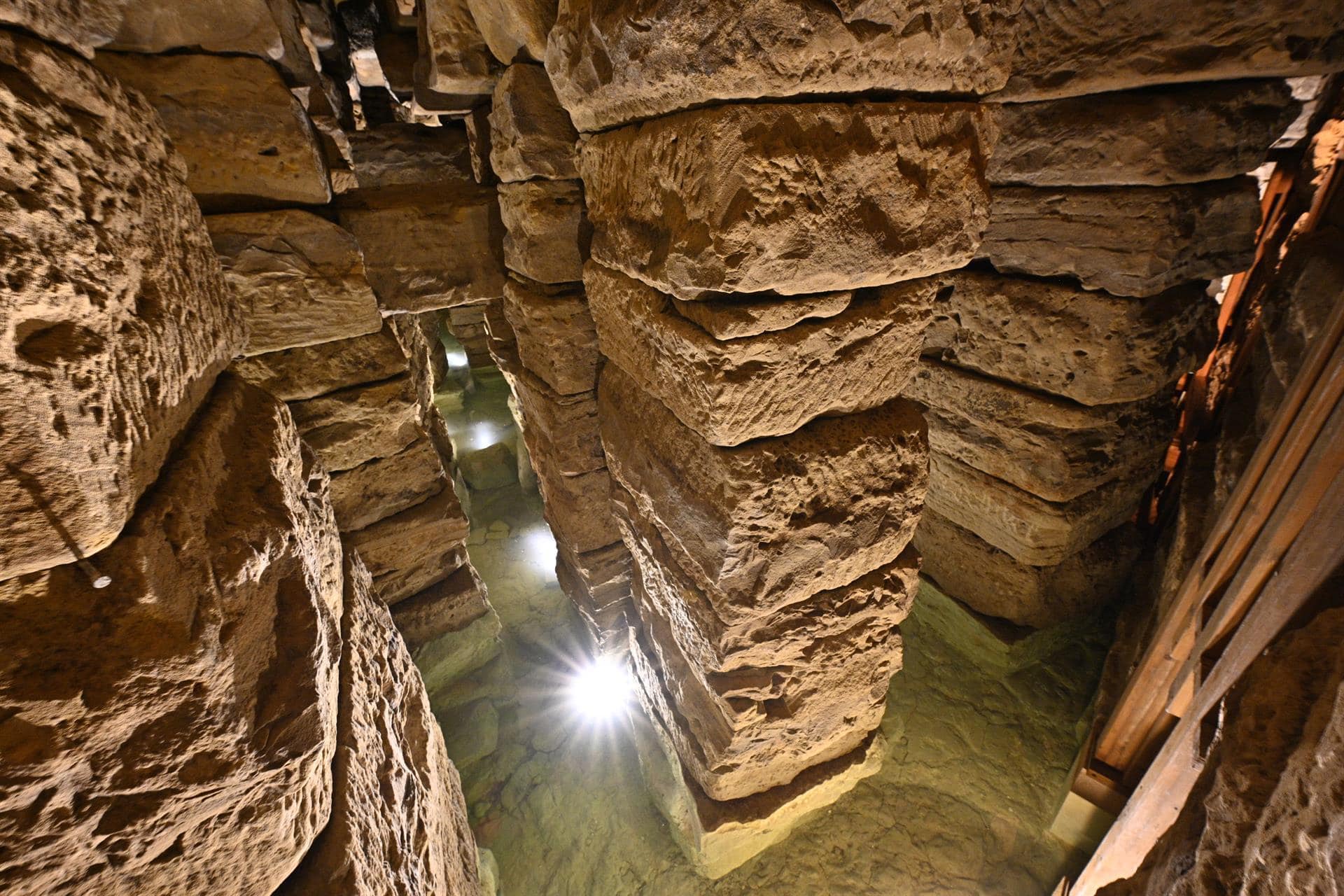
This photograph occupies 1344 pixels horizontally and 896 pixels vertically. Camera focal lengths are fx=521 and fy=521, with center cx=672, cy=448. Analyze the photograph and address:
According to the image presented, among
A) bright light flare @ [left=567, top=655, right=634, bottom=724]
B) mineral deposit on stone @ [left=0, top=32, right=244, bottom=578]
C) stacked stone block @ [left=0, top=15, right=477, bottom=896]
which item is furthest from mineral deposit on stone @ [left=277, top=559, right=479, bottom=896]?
bright light flare @ [left=567, top=655, right=634, bottom=724]

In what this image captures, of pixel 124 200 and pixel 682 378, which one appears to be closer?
pixel 124 200

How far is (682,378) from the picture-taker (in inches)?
50.9

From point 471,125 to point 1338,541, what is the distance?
303 cm

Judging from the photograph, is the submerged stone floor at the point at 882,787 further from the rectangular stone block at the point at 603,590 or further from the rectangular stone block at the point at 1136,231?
the rectangular stone block at the point at 1136,231

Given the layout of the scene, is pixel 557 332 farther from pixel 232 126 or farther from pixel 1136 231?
pixel 1136 231

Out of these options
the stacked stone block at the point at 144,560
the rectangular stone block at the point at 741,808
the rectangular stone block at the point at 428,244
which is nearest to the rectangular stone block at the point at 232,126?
the stacked stone block at the point at 144,560

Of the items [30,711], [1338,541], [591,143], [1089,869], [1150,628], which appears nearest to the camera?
[30,711]

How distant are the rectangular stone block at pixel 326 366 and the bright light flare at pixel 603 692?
6.82 feet

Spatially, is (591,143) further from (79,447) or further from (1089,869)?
(1089,869)

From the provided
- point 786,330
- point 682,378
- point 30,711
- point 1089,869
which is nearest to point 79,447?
point 30,711

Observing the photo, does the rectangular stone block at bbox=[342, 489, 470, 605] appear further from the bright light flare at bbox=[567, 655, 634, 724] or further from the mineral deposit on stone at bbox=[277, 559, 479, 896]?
A: the bright light flare at bbox=[567, 655, 634, 724]

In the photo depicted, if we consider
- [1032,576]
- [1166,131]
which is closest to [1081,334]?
[1166,131]

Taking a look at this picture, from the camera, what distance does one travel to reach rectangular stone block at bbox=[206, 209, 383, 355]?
1.76 meters

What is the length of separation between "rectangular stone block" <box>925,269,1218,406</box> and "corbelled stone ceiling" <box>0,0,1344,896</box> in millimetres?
18
